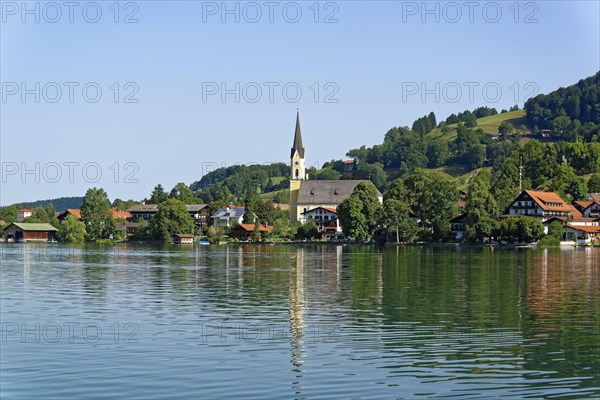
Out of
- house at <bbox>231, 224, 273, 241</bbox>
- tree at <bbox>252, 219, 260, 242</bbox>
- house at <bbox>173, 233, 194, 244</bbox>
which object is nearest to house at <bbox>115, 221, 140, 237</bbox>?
house at <bbox>173, 233, 194, 244</bbox>

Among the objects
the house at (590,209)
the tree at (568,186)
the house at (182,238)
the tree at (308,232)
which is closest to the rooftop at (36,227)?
the house at (182,238)

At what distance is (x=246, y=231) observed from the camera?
155m

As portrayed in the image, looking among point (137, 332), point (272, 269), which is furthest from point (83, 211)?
point (137, 332)

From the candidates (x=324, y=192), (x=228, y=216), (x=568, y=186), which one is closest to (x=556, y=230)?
(x=568, y=186)

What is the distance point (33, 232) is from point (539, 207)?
94.5 metres

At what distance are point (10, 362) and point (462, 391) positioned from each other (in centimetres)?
1139

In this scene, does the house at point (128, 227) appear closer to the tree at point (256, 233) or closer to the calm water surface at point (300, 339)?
the tree at point (256, 233)

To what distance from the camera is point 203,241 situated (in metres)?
151

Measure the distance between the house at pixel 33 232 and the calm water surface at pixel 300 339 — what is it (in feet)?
407

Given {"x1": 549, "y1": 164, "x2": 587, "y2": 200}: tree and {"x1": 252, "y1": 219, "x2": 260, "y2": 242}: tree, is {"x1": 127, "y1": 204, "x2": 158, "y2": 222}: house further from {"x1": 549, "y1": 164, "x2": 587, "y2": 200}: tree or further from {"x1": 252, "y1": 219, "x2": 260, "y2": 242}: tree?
{"x1": 549, "y1": 164, "x2": 587, "y2": 200}: tree

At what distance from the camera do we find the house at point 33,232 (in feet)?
550

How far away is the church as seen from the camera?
577 ft

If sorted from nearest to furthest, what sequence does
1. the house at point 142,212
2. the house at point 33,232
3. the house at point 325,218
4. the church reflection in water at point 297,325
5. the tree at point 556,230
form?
the church reflection in water at point 297,325
the tree at point 556,230
the house at point 325,218
the house at point 33,232
the house at point 142,212

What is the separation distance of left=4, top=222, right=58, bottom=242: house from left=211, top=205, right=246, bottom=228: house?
3025 cm
